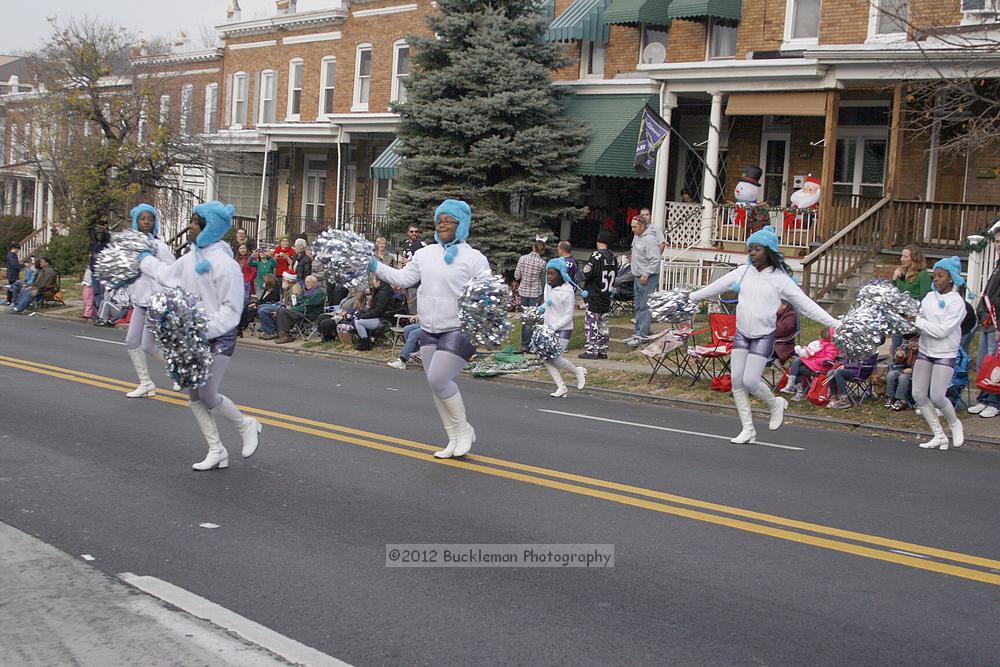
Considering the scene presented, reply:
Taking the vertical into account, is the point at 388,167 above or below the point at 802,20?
below

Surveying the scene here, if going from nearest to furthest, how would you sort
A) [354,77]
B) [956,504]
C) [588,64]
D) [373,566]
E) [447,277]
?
[373,566], [956,504], [447,277], [588,64], [354,77]

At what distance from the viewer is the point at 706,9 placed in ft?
78.1

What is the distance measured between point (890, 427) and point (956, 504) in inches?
176

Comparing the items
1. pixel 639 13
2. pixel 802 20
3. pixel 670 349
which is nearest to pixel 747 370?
pixel 670 349

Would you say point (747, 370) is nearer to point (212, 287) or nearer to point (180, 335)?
point (212, 287)

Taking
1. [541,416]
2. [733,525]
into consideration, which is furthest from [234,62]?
[733,525]

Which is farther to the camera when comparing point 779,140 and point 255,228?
point 255,228

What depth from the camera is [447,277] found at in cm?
905

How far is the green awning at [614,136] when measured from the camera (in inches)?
982

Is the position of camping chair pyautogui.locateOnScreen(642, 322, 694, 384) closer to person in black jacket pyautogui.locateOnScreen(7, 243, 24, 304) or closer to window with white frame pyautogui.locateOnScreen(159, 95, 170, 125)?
person in black jacket pyautogui.locateOnScreen(7, 243, 24, 304)

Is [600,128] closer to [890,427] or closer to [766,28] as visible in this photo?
[766,28]

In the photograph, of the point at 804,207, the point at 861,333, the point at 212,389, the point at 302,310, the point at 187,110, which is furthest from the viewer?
the point at 187,110

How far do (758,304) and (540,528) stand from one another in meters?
4.39

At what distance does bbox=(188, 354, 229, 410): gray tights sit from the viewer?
27.9ft
